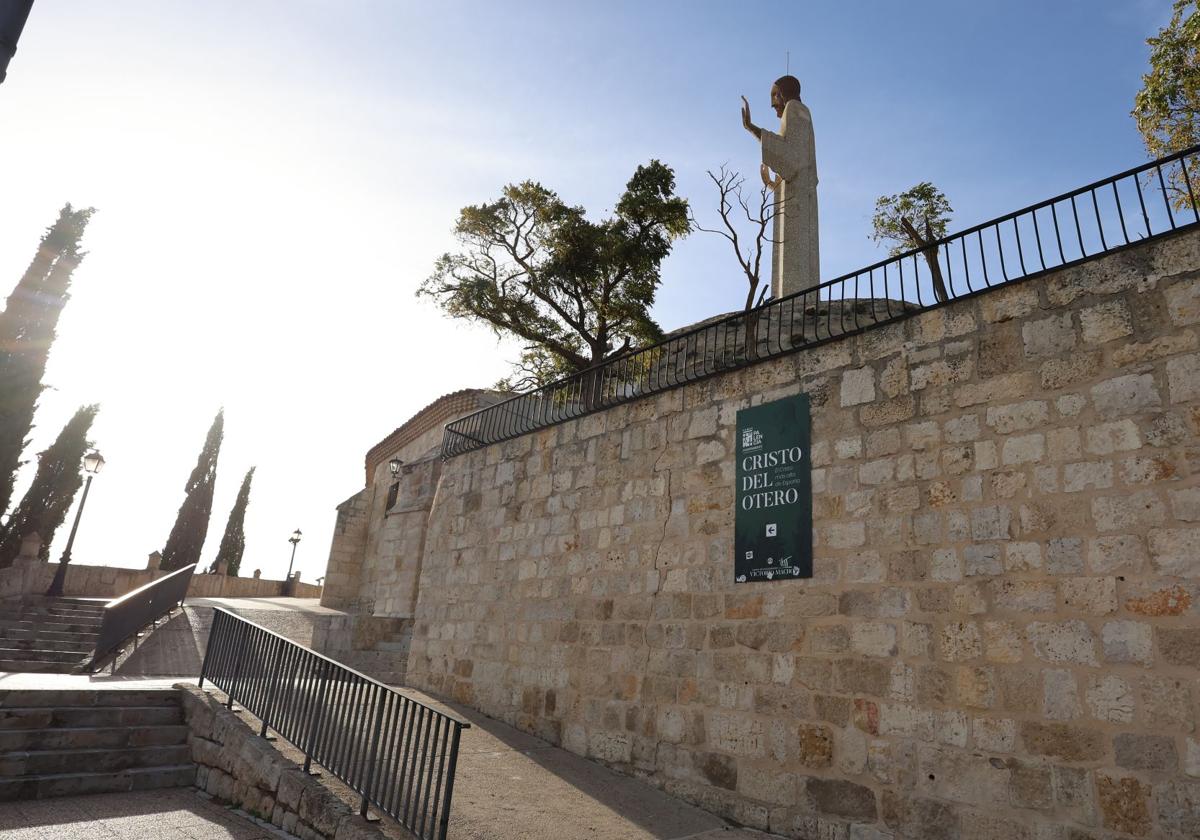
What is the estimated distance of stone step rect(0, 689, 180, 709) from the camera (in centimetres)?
662

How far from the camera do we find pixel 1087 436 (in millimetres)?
4180

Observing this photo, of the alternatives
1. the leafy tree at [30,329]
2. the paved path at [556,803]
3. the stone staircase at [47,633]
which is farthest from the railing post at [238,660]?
the leafy tree at [30,329]

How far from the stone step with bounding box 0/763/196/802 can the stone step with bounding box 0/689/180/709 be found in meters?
0.87

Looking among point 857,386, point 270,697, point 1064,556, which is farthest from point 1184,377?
point 270,697

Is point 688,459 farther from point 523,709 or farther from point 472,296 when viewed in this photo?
point 472,296

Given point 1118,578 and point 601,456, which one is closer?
point 1118,578

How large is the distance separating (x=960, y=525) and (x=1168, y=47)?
8.93m

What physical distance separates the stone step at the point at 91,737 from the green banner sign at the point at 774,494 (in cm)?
584

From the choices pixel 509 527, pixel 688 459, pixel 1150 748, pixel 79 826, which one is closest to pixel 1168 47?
pixel 688 459

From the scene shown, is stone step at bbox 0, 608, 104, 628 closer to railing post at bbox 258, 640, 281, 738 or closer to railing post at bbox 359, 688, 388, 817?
railing post at bbox 258, 640, 281, 738

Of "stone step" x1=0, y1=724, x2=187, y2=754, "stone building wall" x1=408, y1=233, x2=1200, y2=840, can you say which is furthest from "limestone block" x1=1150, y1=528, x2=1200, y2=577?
"stone step" x1=0, y1=724, x2=187, y2=754

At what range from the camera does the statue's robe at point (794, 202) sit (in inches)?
440

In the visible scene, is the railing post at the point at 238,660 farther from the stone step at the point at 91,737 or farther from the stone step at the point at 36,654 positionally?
the stone step at the point at 36,654

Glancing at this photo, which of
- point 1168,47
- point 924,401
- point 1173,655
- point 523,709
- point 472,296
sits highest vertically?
point 1168,47
